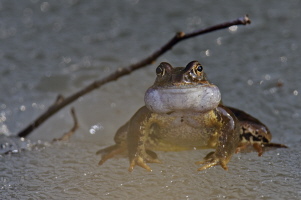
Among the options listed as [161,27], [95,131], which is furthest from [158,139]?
[161,27]

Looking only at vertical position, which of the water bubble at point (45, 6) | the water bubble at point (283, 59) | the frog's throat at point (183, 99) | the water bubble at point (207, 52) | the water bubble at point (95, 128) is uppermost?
the water bubble at point (45, 6)

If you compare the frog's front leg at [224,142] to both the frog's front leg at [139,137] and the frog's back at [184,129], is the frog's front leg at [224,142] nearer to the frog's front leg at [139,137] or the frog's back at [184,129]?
the frog's back at [184,129]

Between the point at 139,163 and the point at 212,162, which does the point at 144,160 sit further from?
the point at 212,162

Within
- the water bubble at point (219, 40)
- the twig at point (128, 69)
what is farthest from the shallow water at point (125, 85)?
the twig at point (128, 69)

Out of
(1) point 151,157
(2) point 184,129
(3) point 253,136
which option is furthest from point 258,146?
(1) point 151,157

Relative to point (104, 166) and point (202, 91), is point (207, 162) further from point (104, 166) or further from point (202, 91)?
point (104, 166)

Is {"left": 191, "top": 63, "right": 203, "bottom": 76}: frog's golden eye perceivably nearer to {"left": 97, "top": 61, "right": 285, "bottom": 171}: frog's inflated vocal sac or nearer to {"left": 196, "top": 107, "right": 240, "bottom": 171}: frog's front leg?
{"left": 97, "top": 61, "right": 285, "bottom": 171}: frog's inflated vocal sac

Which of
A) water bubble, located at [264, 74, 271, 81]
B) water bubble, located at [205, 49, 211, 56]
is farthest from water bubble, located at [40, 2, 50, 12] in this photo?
water bubble, located at [264, 74, 271, 81]
